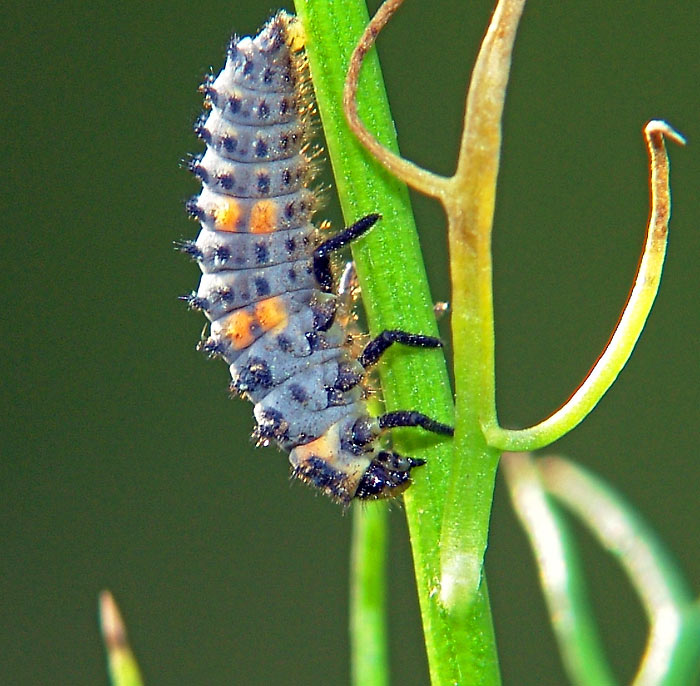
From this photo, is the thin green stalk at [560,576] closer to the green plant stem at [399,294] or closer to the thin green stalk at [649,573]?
the thin green stalk at [649,573]

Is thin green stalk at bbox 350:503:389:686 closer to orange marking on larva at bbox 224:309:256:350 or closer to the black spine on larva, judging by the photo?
the black spine on larva

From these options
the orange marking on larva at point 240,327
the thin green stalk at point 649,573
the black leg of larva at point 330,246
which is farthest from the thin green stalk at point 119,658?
the thin green stalk at point 649,573

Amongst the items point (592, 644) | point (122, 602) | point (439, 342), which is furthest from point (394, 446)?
point (122, 602)

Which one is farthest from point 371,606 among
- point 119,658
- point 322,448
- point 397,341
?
point 397,341

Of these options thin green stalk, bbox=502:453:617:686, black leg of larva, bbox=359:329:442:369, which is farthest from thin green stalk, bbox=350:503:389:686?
black leg of larva, bbox=359:329:442:369

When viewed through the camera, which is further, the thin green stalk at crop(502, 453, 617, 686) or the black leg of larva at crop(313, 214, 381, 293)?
the thin green stalk at crop(502, 453, 617, 686)

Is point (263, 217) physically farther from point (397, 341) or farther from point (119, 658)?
point (119, 658)
